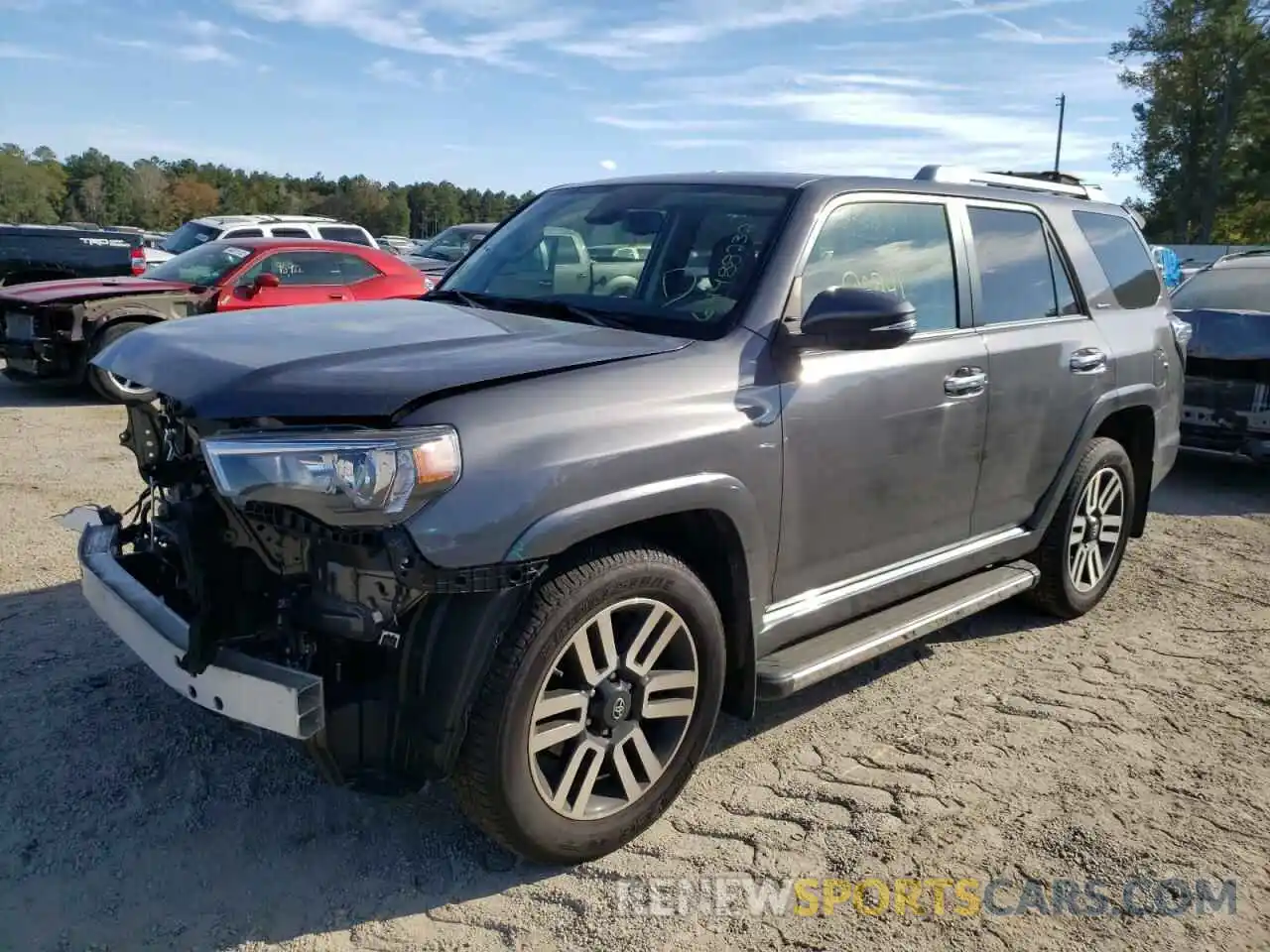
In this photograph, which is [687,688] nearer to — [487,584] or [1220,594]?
[487,584]

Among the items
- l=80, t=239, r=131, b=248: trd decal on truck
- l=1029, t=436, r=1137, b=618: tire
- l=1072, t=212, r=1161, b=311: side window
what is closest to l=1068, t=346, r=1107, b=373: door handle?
l=1029, t=436, r=1137, b=618: tire

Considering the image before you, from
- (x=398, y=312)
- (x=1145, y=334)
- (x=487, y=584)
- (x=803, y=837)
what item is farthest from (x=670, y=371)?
(x=1145, y=334)

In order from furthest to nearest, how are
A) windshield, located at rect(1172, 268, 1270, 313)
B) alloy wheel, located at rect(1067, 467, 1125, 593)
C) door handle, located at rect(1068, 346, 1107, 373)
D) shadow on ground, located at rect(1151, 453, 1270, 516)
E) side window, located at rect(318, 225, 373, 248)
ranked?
side window, located at rect(318, 225, 373, 248)
windshield, located at rect(1172, 268, 1270, 313)
shadow on ground, located at rect(1151, 453, 1270, 516)
alloy wheel, located at rect(1067, 467, 1125, 593)
door handle, located at rect(1068, 346, 1107, 373)

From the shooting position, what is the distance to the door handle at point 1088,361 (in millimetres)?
4609

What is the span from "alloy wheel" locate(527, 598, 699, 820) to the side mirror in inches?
38.3

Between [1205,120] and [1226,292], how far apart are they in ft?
181

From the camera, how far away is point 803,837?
125 inches

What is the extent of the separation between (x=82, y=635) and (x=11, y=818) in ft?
4.56

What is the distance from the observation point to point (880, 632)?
12.1ft

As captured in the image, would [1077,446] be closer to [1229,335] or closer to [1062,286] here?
[1062,286]

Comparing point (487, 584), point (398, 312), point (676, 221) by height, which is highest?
point (676, 221)

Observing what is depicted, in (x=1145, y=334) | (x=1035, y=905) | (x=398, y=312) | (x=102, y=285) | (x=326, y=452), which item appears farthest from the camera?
(x=102, y=285)

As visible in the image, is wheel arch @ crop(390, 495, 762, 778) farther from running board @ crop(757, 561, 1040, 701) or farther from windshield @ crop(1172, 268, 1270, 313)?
windshield @ crop(1172, 268, 1270, 313)

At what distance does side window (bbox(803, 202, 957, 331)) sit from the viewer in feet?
11.8
